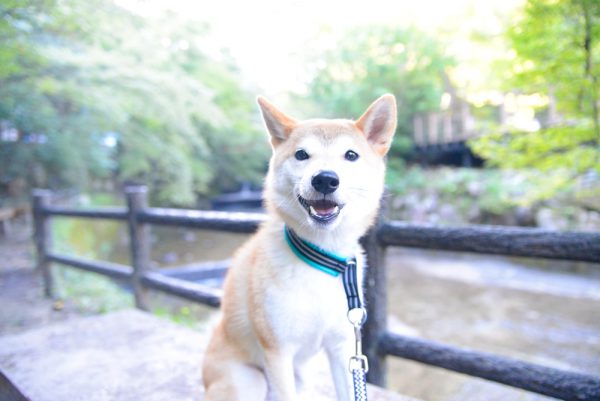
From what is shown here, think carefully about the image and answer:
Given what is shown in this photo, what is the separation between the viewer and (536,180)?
4137mm

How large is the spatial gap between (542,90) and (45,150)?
19.4 feet

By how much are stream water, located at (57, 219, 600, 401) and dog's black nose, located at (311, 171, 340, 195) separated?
9.50 feet

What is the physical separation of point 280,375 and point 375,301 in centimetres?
81

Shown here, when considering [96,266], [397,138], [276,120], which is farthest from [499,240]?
[397,138]

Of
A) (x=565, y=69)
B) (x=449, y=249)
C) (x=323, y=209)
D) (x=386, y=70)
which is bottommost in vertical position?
(x=449, y=249)

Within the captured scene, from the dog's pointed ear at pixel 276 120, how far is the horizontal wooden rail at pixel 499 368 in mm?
1141

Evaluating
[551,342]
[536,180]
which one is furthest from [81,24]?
[551,342]

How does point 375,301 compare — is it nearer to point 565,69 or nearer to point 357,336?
point 357,336

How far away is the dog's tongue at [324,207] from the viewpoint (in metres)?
1.11

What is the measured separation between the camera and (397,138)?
1127 cm

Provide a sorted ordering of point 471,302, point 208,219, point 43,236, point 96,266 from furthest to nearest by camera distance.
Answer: point 471,302 < point 43,236 < point 96,266 < point 208,219

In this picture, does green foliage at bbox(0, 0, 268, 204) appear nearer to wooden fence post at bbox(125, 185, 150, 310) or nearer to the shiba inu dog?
wooden fence post at bbox(125, 185, 150, 310)

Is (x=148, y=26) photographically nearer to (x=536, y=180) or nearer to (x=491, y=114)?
(x=536, y=180)

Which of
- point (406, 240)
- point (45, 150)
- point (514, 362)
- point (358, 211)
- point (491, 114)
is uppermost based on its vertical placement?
point (491, 114)
